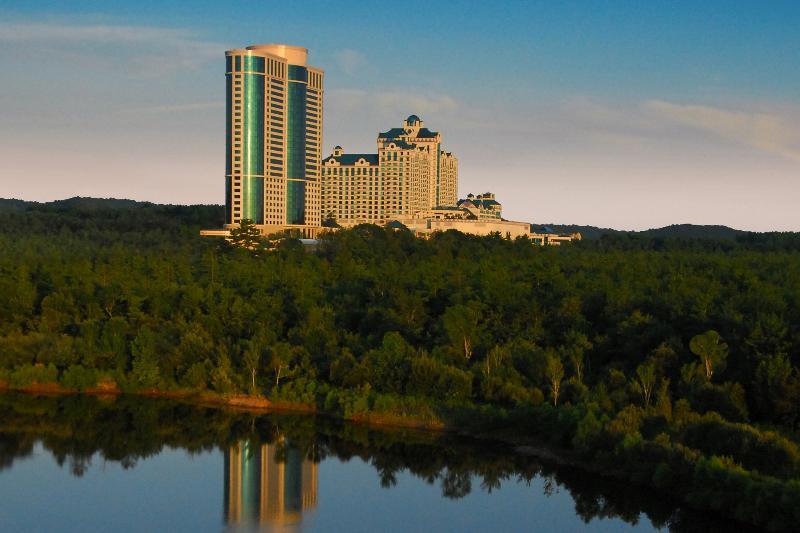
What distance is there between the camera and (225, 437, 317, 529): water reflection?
2525 centimetres

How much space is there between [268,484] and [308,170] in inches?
2550

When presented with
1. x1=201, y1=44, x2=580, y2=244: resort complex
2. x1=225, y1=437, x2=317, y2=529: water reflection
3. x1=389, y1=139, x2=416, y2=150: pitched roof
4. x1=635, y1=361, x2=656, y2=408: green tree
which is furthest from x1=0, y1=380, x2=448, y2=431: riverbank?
x1=389, y1=139, x2=416, y2=150: pitched roof

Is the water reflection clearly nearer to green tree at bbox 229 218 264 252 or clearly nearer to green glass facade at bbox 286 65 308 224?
green tree at bbox 229 218 264 252

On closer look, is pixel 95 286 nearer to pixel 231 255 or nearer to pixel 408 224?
pixel 231 255

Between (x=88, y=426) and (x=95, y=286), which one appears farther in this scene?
(x=95, y=286)

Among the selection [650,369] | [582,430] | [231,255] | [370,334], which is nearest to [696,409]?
[650,369]

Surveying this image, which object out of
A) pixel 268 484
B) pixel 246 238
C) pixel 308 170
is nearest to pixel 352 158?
pixel 308 170

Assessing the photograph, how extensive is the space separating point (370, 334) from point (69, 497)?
1636 centimetres

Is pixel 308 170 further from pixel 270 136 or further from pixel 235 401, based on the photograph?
pixel 235 401

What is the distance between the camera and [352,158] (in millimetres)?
102125

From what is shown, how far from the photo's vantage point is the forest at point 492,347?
2684 cm

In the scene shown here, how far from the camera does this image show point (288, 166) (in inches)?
3465

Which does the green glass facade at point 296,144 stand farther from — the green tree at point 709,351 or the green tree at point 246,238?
the green tree at point 709,351

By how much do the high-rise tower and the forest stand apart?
26580mm
